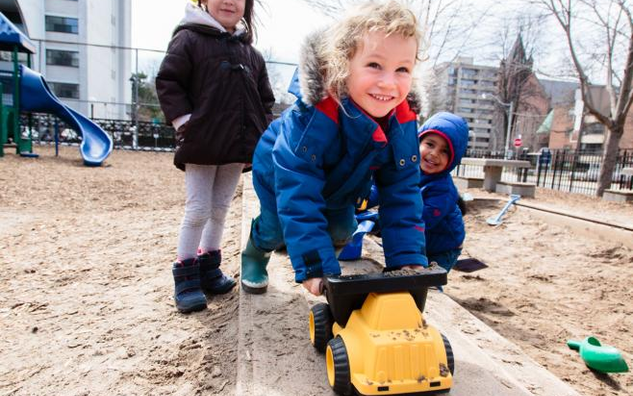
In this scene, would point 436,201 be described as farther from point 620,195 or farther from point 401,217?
point 620,195

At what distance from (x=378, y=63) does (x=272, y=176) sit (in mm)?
612

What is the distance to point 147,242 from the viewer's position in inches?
139

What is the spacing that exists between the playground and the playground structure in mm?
5583

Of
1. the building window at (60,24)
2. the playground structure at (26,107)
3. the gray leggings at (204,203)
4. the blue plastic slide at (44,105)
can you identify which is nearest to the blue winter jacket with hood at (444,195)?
the gray leggings at (204,203)

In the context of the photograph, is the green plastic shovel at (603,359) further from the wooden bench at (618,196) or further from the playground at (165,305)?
the wooden bench at (618,196)

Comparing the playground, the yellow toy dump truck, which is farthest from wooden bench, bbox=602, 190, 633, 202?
the yellow toy dump truck

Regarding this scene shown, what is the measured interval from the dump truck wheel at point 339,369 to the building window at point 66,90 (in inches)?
1360

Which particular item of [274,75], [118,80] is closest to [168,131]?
[274,75]

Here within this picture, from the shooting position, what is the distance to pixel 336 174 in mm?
1608

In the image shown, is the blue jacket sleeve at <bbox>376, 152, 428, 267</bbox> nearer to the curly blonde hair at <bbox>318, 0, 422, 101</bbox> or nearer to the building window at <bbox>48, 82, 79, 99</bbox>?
the curly blonde hair at <bbox>318, 0, 422, 101</bbox>

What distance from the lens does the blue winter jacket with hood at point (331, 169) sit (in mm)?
1428

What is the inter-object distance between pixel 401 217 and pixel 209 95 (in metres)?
1.10

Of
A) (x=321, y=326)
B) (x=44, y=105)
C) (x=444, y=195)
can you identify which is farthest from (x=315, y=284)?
(x=44, y=105)

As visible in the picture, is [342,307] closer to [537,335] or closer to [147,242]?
[537,335]
